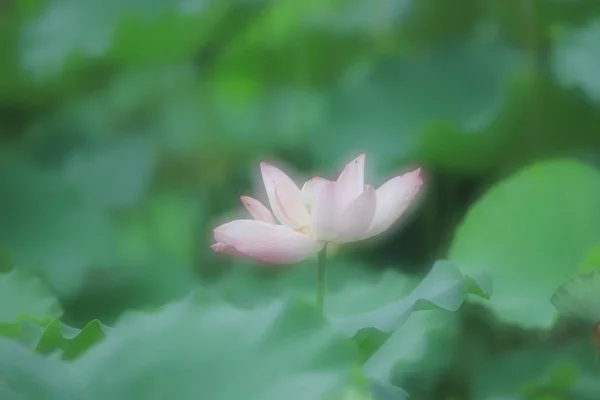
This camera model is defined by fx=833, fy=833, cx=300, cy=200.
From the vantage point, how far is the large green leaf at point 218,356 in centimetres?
39

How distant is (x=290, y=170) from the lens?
4.67ft

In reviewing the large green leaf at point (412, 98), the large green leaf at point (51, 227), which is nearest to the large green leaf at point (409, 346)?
the large green leaf at point (412, 98)

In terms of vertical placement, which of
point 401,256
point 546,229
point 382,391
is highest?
point 401,256

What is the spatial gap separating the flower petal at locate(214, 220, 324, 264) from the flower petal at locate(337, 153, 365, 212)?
33 mm

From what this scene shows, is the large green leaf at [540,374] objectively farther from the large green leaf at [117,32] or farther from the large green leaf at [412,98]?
the large green leaf at [117,32]

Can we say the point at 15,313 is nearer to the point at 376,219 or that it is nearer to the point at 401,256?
the point at 376,219

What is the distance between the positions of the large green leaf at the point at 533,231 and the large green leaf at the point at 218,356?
35 cm

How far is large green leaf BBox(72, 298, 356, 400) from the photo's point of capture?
392 mm

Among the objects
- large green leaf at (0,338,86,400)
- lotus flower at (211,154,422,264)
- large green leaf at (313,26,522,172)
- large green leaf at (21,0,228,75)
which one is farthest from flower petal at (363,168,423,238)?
large green leaf at (21,0,228,75)

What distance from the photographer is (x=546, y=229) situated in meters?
0.86

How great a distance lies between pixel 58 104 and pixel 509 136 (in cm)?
97

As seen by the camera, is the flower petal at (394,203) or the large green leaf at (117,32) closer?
the flower petal at (394,203)

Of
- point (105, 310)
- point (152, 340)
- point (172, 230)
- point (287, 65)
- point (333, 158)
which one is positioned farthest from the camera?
point (287, 65)

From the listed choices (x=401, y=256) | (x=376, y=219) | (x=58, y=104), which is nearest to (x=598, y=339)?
(x=376, y=219)
